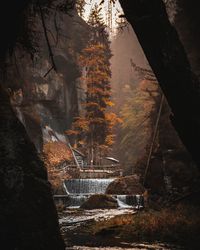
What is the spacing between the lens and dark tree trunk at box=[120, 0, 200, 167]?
1.87m

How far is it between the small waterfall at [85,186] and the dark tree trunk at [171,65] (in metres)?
24.3

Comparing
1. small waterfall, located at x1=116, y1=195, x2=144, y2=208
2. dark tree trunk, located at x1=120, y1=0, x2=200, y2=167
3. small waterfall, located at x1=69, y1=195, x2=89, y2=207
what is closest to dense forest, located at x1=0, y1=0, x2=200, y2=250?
dark tree trunk, located at x1=120, y1=0, x2=200, y2=167

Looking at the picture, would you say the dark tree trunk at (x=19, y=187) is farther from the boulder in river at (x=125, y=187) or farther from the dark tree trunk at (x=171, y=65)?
the boulder in river at (x=125, y=187)

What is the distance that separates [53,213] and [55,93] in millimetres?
35283

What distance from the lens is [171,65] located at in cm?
190

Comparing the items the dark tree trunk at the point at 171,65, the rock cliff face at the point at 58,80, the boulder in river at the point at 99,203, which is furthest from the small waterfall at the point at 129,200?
the dark tree trunk at the point at 171,65

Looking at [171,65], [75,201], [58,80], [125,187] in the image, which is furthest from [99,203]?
[58,80]

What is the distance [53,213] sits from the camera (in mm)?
4438

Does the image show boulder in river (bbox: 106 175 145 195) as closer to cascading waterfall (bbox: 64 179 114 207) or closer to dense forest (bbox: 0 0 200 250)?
dense forest (bbox: 0 0 200 250)

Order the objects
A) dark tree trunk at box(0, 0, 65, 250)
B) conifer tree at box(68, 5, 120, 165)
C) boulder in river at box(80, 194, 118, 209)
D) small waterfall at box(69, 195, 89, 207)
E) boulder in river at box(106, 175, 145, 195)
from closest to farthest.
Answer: dark tree trunk at box(0, 0, 65, 250) → boulder in river at box(80, 194, 118, 209) → small waterfall at box(69, 195, 89, 207) → boulder in river at box(106, 175, 145, 195) → conifer tree at box(68, 5, 120, 165)

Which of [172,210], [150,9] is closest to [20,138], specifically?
[150,9]

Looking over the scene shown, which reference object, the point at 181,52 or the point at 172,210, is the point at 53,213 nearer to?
the point at 181,52

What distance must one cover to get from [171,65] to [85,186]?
25100 mm

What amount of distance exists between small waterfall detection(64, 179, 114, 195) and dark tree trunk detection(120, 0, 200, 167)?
2434 cm
